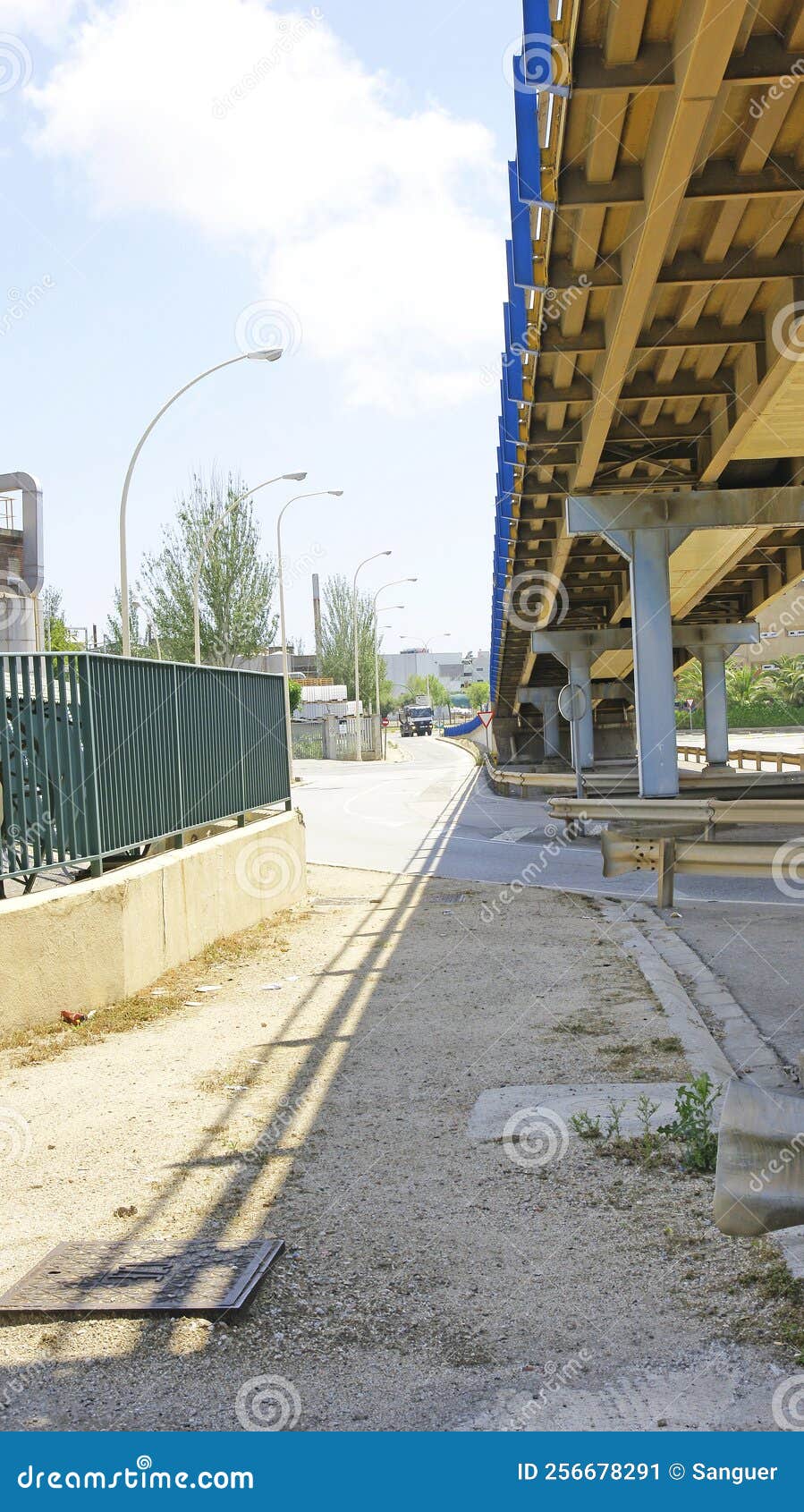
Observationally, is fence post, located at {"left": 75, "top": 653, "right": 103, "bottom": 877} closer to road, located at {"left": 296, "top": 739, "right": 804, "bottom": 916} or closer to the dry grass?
the dry grass

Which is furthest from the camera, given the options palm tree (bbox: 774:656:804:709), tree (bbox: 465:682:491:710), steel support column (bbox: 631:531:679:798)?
tree (bbox: 465:682:491:710)

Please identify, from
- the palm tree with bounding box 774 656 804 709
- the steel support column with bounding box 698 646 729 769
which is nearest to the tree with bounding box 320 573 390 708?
the palm tree with bounding box 774 656 804 709

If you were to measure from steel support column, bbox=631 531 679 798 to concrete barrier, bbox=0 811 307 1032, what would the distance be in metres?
5.56

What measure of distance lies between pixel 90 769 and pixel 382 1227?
5003 mm

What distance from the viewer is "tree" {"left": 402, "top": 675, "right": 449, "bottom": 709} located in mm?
170250

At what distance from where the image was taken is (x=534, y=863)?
1761 cm

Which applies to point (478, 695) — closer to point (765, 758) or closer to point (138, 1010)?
point (765, 758)

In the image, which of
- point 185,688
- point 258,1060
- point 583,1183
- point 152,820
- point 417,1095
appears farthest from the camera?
point 185,688

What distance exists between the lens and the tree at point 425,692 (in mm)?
170250

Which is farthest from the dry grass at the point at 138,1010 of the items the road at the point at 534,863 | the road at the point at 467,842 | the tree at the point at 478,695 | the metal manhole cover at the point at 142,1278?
the tree at the point at 478,695

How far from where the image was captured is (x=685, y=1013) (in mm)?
7770
